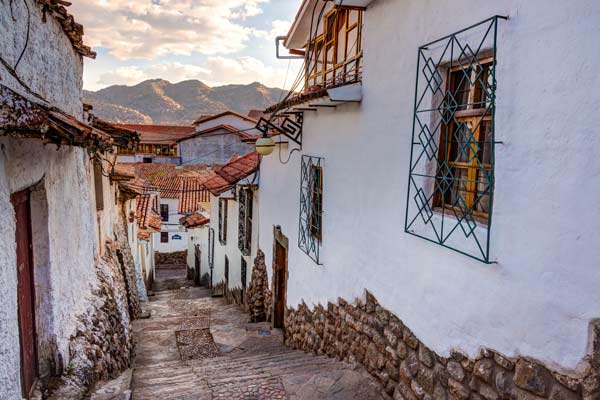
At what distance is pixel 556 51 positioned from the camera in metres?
2.48

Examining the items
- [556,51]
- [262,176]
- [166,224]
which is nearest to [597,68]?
[556,51]

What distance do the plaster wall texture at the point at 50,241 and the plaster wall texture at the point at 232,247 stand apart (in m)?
5.00

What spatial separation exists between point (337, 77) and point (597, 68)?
4.14 m

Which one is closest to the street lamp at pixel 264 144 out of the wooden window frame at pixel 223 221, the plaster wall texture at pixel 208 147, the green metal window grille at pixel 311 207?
the green metal window grille at pixel 311 207

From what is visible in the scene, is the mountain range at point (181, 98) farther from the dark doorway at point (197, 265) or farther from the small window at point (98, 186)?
the small window at point (98, 186)

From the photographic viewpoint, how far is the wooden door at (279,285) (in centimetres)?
929

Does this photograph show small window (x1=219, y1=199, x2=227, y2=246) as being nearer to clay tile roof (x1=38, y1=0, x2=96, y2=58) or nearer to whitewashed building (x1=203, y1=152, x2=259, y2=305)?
whitewashed building (x1=203, y1=152, x2=259, y2=305)

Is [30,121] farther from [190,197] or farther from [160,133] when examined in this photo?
[160,133]

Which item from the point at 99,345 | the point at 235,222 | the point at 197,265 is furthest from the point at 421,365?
the point at 197,265

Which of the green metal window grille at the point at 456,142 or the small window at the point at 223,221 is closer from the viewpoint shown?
the green metal window grille at the point at 456,142

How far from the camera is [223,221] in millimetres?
15492

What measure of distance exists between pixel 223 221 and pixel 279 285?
21.5ft

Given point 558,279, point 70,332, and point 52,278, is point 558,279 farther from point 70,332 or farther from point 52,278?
point 70,332

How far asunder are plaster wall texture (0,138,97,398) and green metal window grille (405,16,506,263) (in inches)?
126
